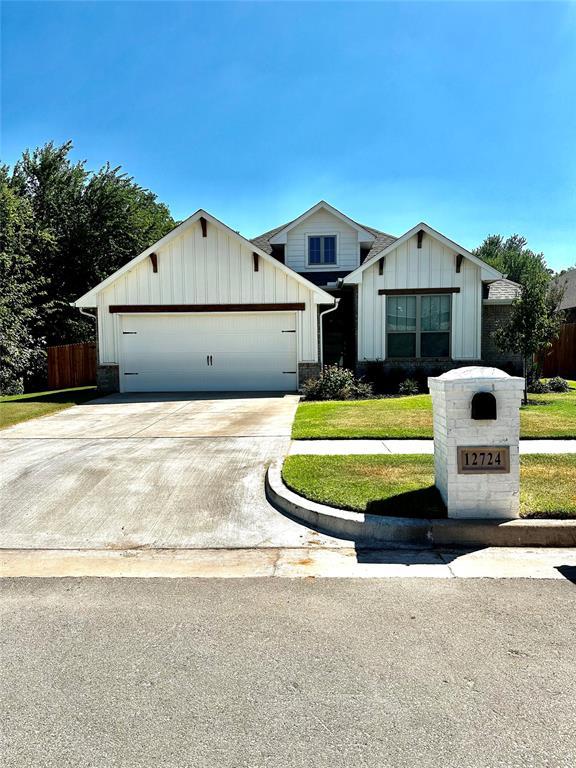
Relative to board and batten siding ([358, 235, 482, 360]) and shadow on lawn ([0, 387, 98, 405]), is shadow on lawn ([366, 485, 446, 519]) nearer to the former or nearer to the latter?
shadow on lawn ([0, 387, 98, 405])

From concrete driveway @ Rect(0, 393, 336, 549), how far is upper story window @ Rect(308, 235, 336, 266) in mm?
8839

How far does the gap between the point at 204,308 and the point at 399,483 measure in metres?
11.2

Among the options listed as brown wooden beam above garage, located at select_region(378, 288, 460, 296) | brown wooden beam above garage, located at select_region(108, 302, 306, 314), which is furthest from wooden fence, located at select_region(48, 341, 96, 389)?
brown wooden beam above garage, located at select_region(378, 288, 460, 296)

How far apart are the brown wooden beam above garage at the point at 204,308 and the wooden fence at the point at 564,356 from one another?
13463mm

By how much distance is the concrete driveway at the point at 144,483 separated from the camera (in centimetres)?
510

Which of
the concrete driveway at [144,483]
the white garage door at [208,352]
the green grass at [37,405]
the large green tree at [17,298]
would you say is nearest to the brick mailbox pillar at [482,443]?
the concrete driveway at [144,483]

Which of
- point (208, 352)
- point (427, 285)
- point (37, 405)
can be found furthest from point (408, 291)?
point (37, 405)

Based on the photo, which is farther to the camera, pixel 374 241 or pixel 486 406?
pixel 374 241

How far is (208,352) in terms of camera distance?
16.1m

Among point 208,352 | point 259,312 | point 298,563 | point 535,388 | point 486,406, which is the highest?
point 259,312

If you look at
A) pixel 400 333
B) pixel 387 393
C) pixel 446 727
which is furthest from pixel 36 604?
pixel 400 333

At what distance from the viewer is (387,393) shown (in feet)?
49.7

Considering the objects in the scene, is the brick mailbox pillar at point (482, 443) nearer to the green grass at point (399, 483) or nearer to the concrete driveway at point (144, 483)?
the green grass at point (399, 483)

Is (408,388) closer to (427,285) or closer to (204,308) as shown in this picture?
(427,285)
